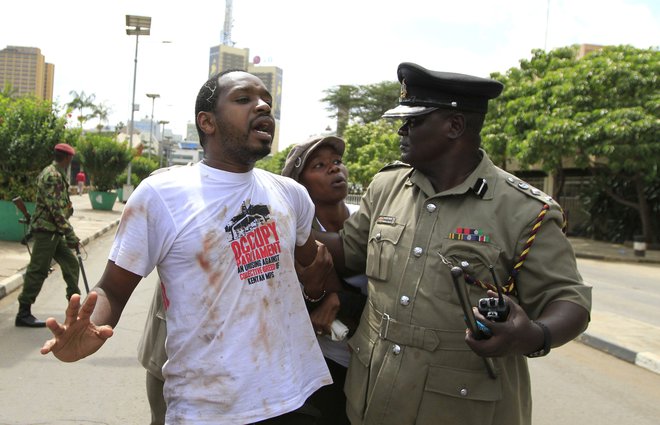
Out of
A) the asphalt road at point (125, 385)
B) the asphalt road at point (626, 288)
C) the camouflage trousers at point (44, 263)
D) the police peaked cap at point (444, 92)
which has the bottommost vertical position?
the asphalt road at point (626, 288)

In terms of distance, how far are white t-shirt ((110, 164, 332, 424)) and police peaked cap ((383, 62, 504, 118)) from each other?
733mm

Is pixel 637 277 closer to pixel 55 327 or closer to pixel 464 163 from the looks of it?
pixel 464 163

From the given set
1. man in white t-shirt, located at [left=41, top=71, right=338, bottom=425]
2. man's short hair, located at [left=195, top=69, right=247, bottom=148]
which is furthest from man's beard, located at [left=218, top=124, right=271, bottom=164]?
man's short hair, located at [left=195, top=69, right=247, bottom=148]

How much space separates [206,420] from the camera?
1954 millimetres

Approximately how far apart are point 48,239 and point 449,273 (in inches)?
233

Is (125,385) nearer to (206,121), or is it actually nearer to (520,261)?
(206,121)

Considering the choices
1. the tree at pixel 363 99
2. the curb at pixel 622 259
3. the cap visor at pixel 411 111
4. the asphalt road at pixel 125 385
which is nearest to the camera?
the cap visor at pixel 411 111

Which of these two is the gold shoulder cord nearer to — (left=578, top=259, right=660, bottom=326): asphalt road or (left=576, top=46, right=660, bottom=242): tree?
(left=578, top=259, right=660, bottom=326): asphalt road

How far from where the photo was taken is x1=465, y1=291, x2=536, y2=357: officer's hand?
175 centimetres

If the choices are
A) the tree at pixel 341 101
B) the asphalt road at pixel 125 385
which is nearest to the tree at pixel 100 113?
the tree at pixel 341 101

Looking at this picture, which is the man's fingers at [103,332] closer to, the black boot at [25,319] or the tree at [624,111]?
the black boot at [25,319]

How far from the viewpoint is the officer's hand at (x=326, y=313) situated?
8.50 feet

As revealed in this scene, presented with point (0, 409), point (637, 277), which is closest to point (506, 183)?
point (0, 409)

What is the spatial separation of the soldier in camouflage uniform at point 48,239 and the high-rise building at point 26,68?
273ft
